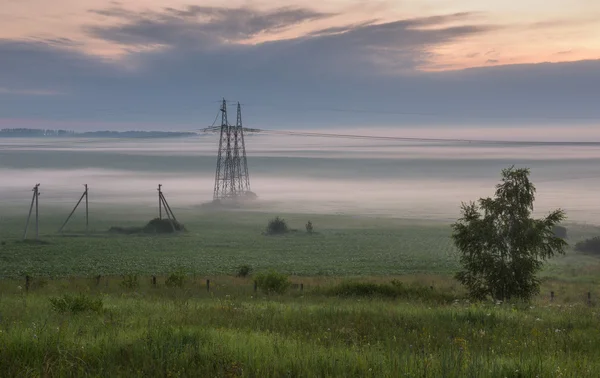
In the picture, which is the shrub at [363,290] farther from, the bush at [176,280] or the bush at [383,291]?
the bush at [176,280]

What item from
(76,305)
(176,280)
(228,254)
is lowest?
(228,254)

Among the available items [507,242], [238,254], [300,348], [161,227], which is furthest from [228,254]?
[300,348]

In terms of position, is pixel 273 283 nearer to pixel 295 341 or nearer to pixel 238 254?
pixel 295 341

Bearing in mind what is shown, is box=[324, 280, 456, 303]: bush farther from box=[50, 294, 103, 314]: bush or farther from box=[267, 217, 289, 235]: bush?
box=[267, 217, 289, 235]: bush

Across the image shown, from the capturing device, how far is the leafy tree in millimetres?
31812

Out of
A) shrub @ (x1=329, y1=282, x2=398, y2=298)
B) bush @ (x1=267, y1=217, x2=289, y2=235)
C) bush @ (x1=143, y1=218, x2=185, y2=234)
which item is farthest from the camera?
bush @ (x1=267, y1=217, x2=289, y2=235)

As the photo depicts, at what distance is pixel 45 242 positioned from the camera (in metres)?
93.3

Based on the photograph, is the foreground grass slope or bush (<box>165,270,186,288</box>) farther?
bush (<box>165,270,186,288</box>)

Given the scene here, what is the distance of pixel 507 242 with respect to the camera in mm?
32312

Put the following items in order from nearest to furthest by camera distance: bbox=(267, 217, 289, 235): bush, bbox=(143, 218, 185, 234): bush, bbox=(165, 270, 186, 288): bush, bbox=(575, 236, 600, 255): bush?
bbox=(165, 270, 186, 288): bush < bbox=(575, 236, 600, 255): bush < bbox=(143, 218, 185, 234): bush < bbox=(267, 217, 289, 235): bush

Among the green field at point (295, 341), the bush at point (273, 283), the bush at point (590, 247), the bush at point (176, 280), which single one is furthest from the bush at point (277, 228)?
the green field at point (295, 341)

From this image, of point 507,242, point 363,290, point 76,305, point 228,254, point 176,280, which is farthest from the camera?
point 228,254

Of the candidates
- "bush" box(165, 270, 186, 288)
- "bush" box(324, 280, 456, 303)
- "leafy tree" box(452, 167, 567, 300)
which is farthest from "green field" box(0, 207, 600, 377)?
"bush" box(165, 270, 186, 288)

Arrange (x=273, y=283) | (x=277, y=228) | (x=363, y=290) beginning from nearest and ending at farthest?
(x=363, y=290)
(x=273, y=283)
(x=277, y=228)
